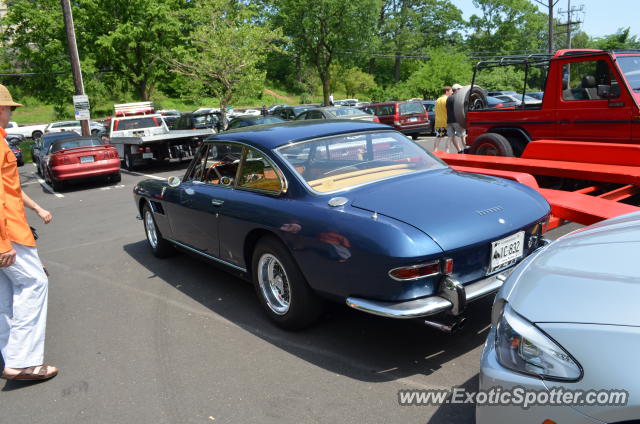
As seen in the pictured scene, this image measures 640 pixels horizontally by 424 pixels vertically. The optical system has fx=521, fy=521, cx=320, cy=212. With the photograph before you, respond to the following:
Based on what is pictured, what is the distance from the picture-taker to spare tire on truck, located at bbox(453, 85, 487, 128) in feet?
29.7

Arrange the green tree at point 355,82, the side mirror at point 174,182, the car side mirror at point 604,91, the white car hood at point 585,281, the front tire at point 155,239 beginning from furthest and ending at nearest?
1. the green tree at point 355,82
2. the car side mirror at point 604,91
3. the front tire at point 155,239
4. the side mirror at point 174,182
5. the white car hood at point 585,281

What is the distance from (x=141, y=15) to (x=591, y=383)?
29194 mm

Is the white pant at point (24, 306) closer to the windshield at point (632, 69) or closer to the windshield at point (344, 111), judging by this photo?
the windshield at point (632, 69)

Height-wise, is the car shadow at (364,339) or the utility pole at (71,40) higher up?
the utility pole at (71,40)

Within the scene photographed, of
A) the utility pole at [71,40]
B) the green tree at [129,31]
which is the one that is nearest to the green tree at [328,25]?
the green tree at [129,31]

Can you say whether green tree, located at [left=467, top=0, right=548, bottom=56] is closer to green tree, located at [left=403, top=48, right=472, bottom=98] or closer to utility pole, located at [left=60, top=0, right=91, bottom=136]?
green tree, located at [left=403, top=48, right=472, bottom=98]

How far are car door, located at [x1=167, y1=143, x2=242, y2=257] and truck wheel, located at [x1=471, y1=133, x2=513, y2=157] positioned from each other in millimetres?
4285

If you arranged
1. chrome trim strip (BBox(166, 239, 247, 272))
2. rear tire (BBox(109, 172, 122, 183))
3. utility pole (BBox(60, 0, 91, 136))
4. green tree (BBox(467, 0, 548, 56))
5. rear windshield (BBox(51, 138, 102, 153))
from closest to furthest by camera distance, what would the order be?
chrome trim strip (BBox(166, 239, 247, 272)) → rear windshield (BBox(51, 138, 102, 153)) → rear tire (BBox(109, 172, 122, 183)) → utility pole (BBox(60, 0, 91, 136)) → green tree (BBox(467, 0, 548, 56))

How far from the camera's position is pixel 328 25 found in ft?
133

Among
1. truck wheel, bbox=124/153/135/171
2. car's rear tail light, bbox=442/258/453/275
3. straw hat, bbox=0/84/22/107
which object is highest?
straw hat, bbox=0/84/22/107

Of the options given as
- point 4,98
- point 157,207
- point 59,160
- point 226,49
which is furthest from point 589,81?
point 226,49

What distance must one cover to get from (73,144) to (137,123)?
4267 millimetres

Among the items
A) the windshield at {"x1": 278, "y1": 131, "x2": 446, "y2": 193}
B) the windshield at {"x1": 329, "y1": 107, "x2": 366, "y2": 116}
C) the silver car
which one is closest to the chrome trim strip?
the windshield at {"x1": 278, "y1": 131, "x2": 446, "y2": 193}

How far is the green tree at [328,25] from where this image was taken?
39.4 meters
